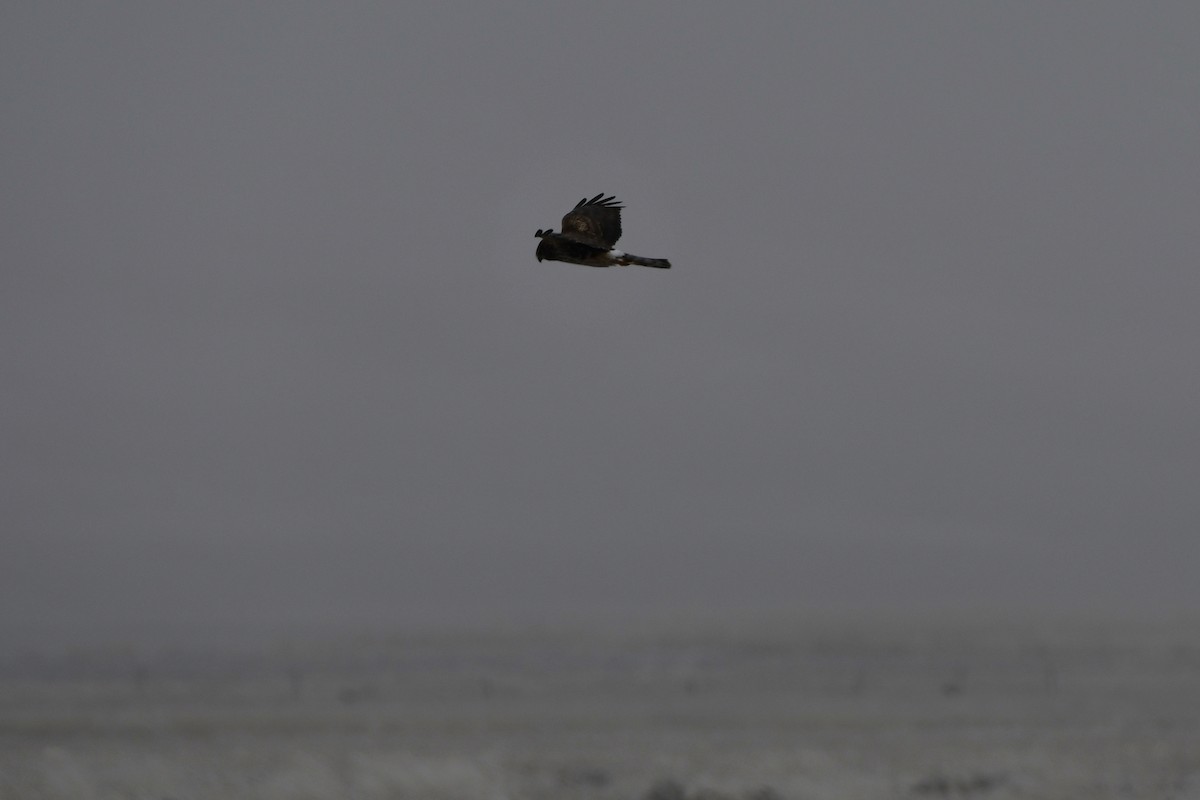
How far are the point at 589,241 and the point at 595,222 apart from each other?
118 inches

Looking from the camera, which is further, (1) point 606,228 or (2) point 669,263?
(1) point 606,228

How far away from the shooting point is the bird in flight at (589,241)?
164ft

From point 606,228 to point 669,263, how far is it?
5705mm

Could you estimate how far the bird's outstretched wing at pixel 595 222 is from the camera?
171ft

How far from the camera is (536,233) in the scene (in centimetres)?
5031

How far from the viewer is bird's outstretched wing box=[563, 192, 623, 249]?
52.0 meters

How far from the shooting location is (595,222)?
53.3 meters

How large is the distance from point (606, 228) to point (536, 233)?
14.7 feet

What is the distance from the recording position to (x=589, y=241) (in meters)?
50.7

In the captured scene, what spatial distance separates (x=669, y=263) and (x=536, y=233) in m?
6.80

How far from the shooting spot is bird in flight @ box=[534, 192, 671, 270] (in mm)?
49938

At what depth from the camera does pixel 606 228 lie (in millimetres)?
53094
